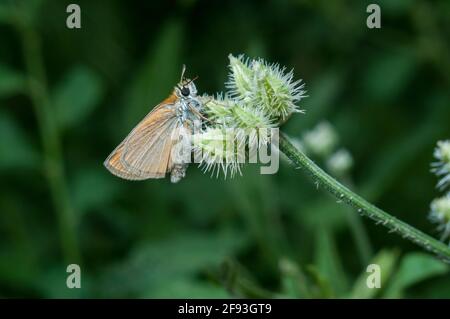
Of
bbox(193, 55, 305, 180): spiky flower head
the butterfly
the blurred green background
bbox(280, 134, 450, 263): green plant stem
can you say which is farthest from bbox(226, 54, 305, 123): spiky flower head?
the blurred green background

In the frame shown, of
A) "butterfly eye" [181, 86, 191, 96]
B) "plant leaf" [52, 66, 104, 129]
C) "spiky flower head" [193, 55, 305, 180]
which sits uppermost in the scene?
"plant leaf" [52, 66, 104, 129]

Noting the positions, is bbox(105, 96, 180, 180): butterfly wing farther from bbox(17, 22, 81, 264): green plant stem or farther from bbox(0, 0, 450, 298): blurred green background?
bbox(17, 22, 81, 264): green plant stem

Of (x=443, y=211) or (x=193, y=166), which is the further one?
(x=193, y=166)

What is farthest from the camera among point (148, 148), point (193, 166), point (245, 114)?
point (193, 166)

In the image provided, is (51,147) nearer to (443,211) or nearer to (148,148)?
(148,148)

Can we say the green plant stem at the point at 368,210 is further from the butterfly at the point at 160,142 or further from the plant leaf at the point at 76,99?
the plant leaf at the point at 76,99

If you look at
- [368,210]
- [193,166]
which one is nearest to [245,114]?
[368,210]

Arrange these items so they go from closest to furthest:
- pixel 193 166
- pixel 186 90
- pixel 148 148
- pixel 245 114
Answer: pixel 245 114, pixel 186 90, pixel 148 148, pixel 193 166
